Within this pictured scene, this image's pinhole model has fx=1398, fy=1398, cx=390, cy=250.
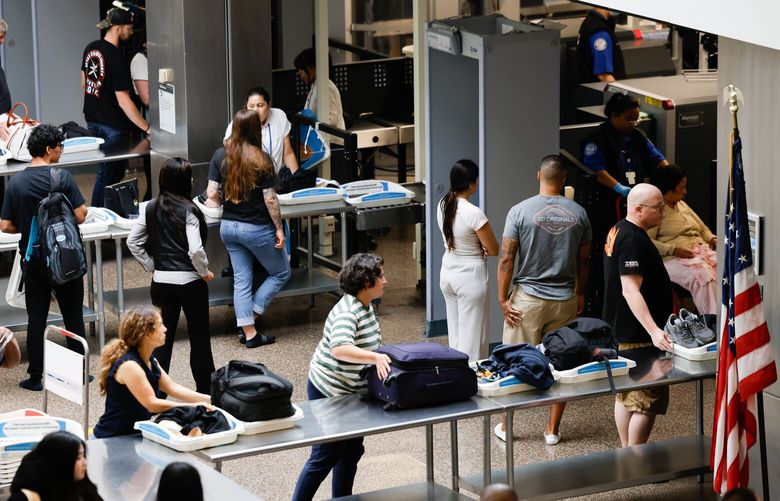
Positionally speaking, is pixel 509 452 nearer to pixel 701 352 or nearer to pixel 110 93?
pixel 701 352

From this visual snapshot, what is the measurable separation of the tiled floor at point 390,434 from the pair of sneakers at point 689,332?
0.84 meters

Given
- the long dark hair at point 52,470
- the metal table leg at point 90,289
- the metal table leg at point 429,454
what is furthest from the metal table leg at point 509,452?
Result: the metal table leg at point 90,289

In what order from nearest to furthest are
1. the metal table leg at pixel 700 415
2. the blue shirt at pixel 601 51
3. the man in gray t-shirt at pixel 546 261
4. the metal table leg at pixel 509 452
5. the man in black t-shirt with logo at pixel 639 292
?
the metal table leg at pixel 509 452, the man in black t-shirt with logo at pixel 639 292, the metal table leg at pixel 700 415, the man in gray t-shirt at pixel 546 261, the blue shirt at pixel 601 51

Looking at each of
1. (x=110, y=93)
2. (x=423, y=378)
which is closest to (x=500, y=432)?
(x=423, y=378)

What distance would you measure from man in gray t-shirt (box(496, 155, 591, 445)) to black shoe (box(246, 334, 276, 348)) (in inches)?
89.2

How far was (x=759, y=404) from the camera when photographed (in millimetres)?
6277

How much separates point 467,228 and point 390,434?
4.07ft

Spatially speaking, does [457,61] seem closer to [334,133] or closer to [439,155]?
[439,155]

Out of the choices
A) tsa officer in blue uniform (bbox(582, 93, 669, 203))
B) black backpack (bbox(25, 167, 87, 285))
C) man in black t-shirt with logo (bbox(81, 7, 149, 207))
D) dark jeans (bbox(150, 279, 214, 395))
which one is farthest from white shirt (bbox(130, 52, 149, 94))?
tsa officer in blue uniform (bbox(582, 93, 669, 203))

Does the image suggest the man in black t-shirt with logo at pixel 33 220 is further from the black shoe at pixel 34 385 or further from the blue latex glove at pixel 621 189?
the blue latex glove at pixel 621 189

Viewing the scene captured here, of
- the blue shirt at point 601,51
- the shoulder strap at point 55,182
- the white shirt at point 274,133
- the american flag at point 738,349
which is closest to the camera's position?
the american flag at point 738,349

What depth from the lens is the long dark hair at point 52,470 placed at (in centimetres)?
475

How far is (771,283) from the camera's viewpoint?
6.22 metres

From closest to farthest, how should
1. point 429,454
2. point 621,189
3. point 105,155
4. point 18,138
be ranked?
point 429,454 < point 621,189 < point 18,138 < point 105,155
